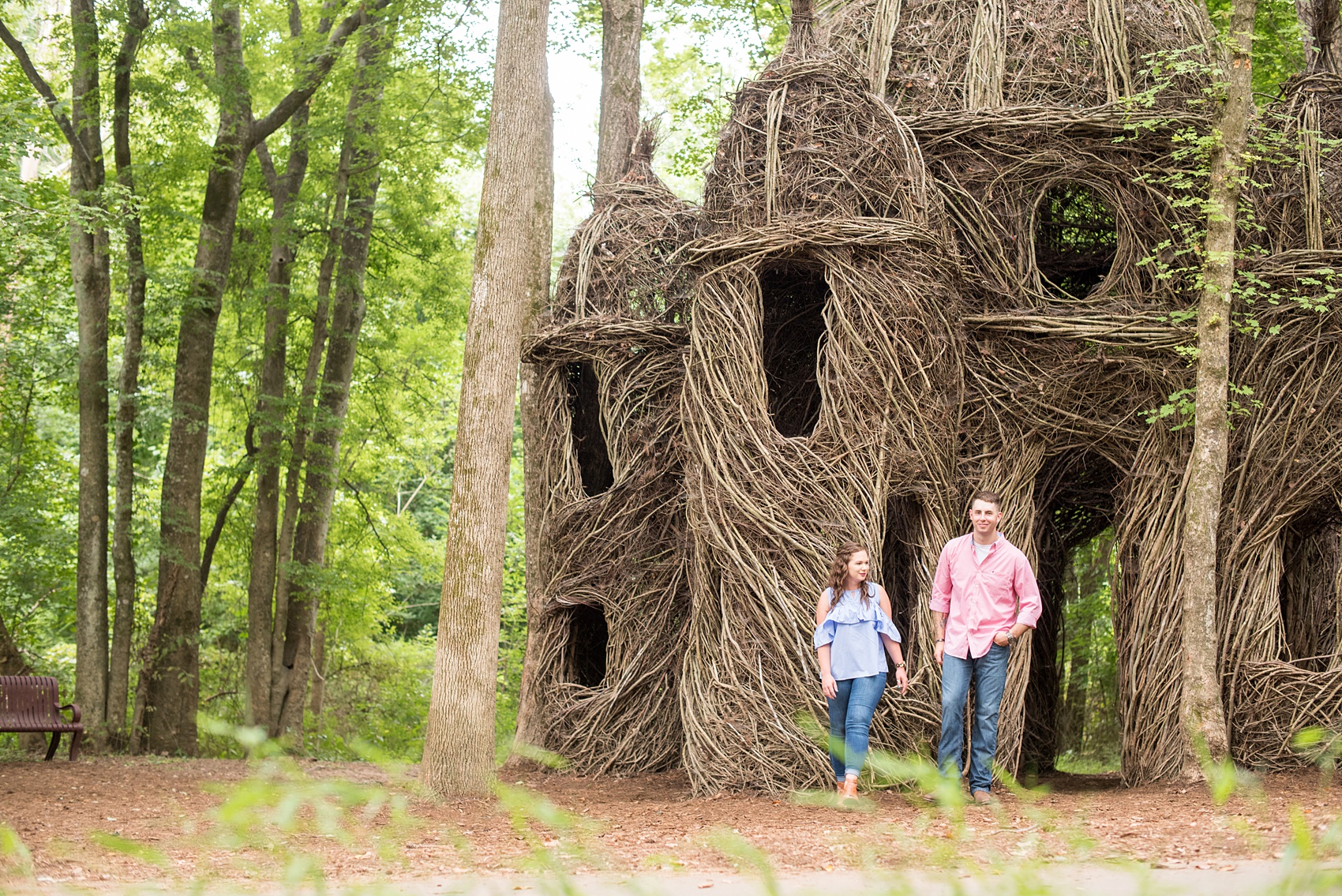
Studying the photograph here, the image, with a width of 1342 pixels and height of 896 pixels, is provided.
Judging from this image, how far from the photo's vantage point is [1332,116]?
32.9 feet

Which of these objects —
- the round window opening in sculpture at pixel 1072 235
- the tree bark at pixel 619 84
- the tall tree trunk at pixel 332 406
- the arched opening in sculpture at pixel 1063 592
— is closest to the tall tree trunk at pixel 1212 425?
the arched opening in sculpture at pixel 1063 592

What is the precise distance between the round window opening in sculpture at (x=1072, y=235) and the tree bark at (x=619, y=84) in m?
4.32

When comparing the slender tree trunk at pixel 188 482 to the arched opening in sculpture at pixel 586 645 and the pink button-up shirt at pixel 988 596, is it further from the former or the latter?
the pink button-up shirt at pixel 988 596

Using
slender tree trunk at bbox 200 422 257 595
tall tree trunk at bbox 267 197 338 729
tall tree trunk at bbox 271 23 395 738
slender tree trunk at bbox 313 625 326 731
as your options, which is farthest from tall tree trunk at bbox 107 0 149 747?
slender tree trunk at bbox 313 625 326 731

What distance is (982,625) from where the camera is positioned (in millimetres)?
7203

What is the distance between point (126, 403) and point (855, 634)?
32.5 feet

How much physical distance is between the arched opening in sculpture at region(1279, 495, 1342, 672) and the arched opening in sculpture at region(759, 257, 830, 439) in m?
4.11

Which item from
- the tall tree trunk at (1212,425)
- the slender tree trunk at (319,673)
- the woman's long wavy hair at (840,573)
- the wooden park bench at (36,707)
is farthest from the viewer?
the slender tree trunk at (319,673)

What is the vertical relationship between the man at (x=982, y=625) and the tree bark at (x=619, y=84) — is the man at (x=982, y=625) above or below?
below

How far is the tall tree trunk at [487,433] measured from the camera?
27.4 ft

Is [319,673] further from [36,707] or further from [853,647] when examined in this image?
[853,647]

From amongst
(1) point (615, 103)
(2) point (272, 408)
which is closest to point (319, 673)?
(2) point (272, 408)

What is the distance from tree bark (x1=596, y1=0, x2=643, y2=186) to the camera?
12.8 metres

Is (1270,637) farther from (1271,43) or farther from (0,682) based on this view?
(0,682)
